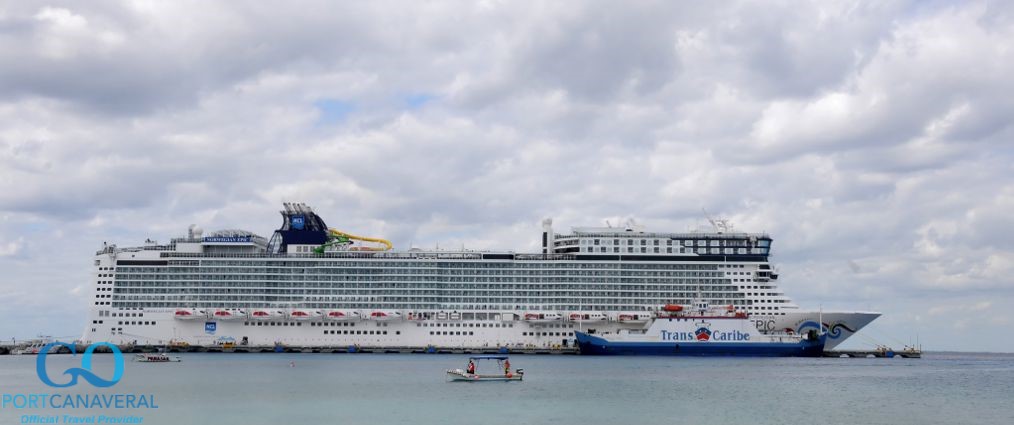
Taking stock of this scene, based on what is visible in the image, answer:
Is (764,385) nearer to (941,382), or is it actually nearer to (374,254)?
(941,382)

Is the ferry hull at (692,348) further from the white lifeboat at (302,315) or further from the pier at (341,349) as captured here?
the white lifeboat at (302,315)

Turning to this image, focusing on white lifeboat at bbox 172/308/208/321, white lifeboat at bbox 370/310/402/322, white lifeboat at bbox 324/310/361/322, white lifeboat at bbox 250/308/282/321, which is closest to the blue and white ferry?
white lifeboat at bbox 370/310/402/322

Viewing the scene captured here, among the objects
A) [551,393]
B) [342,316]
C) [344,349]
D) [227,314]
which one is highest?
[227,314]

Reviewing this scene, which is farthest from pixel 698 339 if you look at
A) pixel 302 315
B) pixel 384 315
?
pixel 302 315

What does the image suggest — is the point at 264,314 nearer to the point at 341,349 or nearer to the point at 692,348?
the point at 341,349

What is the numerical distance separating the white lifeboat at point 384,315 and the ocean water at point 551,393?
1477 centimetres

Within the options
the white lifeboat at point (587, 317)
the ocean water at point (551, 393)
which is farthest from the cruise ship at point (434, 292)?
the ocean water at point (551, 393)

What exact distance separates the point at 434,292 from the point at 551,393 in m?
44.9

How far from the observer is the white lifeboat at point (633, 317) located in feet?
318

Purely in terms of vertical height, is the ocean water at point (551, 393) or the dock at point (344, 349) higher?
the dock at point (344, 349)

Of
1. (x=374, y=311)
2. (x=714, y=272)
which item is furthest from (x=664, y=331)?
(x=374, y=311)

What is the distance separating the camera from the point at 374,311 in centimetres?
9844

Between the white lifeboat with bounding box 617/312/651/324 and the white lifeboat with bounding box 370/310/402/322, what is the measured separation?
871 inches

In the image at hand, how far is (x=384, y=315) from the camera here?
97938mm
